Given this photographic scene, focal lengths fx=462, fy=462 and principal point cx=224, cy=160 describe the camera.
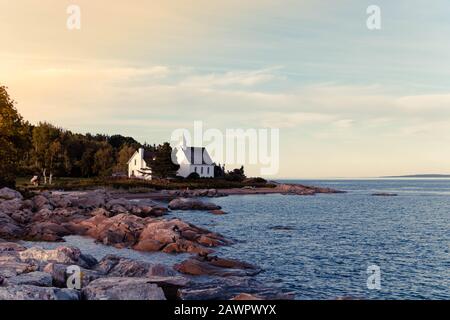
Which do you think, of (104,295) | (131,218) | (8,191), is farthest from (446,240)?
(8,191)

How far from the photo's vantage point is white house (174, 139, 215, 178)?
4570 inches

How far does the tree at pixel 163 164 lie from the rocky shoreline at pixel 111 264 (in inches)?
2182

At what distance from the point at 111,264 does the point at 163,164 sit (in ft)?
271

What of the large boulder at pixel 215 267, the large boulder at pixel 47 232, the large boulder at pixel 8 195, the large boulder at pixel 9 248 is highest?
the large boulder at pixel 8 195

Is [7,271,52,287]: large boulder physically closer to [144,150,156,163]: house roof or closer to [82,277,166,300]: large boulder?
[82,277,166,300]: large boulder

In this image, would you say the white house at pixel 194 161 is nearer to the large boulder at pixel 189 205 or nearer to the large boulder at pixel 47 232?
the large boulder at pixel 189 205

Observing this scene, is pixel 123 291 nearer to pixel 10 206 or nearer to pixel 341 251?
pixel 341 251

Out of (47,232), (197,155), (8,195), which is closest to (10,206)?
(8,195)

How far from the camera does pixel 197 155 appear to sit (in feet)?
392

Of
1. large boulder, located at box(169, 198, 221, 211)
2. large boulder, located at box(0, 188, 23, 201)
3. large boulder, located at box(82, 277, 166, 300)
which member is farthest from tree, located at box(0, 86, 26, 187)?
large boulder, located at box(82, 277, 166, 300)

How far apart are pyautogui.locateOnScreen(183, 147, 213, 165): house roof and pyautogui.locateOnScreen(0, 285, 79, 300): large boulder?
99.8m

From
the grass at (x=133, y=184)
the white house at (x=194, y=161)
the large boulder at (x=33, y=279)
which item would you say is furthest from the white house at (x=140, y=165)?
the large boulder at (x=33, y=279)

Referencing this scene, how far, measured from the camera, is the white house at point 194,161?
381 feet
